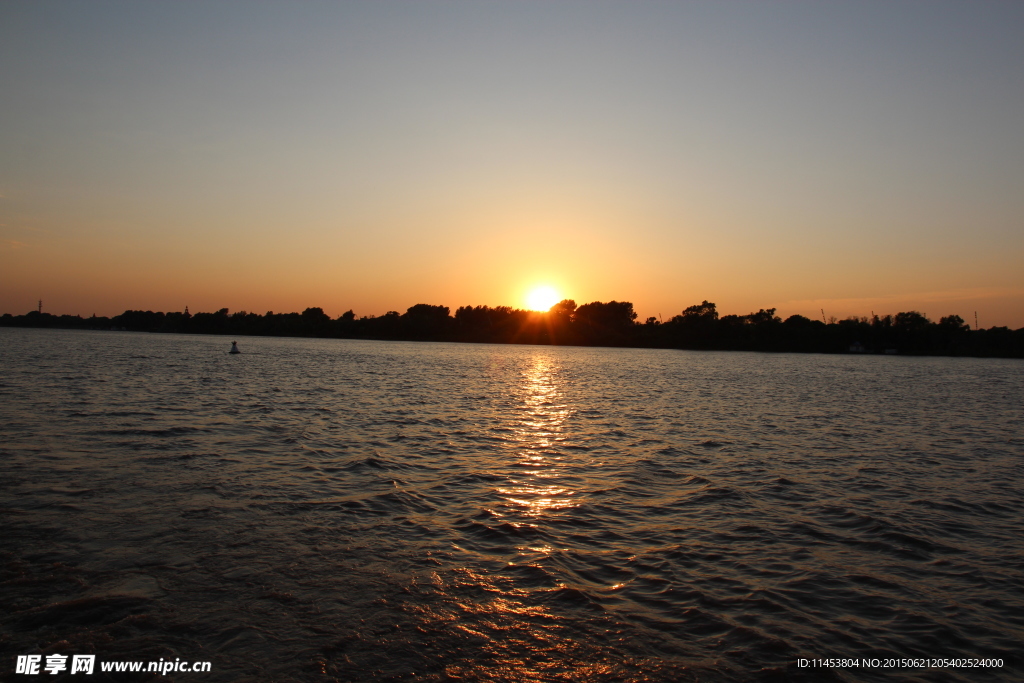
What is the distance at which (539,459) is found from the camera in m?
21.8

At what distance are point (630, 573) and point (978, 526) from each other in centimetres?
1029

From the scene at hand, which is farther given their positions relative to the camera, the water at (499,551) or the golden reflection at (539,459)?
the golden reflection at (539,459)

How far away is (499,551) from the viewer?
38.8ft

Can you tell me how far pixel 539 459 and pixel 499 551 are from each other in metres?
10.0

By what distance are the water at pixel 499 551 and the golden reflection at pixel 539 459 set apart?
14cm

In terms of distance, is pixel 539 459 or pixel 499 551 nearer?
pixel 499 551

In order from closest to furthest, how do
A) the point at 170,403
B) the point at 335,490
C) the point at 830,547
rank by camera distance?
the point at 830,547
the point at 335,490
the point at 170,403

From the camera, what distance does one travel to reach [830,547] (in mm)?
12656

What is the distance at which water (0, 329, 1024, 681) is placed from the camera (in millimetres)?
7992

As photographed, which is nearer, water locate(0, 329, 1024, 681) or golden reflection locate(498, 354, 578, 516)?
water locate(0, 329, 1024, 681)

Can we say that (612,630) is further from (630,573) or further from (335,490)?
(335,490)

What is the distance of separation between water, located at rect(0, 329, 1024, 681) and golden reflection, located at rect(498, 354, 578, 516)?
0.14 meters

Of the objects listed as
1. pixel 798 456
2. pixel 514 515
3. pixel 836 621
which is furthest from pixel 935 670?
pixel 798 456

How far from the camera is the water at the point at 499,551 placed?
26.2 ft
